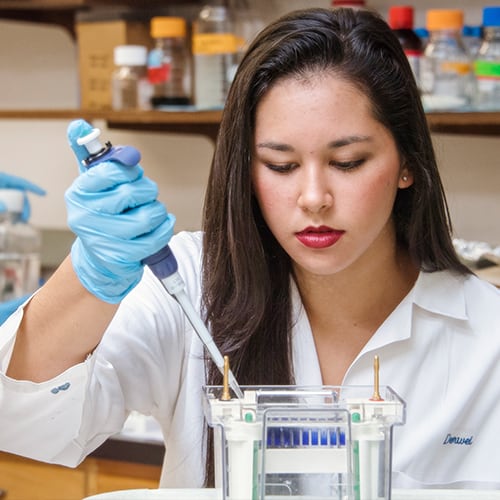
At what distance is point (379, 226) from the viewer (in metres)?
1.52

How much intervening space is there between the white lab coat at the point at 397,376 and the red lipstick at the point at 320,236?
0.22 metres

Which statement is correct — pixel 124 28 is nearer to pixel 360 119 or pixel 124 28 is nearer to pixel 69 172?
pixel 69 172

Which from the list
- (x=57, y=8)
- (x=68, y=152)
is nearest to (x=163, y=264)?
(x=57, y=8)

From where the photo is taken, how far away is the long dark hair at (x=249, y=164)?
1.49 meters

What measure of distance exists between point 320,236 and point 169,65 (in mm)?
1378

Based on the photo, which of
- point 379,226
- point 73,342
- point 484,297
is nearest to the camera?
point 73,342

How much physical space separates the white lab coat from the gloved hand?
0.22m

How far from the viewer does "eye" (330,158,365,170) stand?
1429 mm

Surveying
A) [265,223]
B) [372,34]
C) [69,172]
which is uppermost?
[372,34]

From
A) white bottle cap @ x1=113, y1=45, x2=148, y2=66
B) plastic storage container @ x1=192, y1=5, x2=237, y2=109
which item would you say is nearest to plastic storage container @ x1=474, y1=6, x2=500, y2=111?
plastic storage container @ x1=192, y1=5, x2=237, y2=109

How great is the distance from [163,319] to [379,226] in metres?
0.38

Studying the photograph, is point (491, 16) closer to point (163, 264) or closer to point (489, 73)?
point (489, 73)

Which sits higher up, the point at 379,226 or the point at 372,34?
the point at 372,34

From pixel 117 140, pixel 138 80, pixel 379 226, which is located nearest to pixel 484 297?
pixel 379 226
